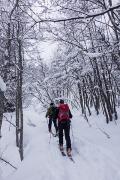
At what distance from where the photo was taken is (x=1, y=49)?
49.8 ft

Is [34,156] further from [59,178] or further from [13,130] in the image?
[13,130]

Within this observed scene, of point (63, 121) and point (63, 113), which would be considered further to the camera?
point (63, 113)

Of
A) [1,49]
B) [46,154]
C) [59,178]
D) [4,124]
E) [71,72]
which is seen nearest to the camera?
[59,178]

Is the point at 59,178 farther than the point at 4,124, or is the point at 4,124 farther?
the point at 4,124

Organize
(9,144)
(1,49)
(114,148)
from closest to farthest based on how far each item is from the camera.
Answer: (114,148) < (1,49) < (9,144)

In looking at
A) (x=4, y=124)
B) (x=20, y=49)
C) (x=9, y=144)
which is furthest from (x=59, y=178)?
(x=4, y=124)

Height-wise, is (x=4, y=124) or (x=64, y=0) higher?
(x=64, y=0)

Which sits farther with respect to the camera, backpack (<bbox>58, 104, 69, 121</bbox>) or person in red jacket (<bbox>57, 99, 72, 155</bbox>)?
backpack (<bbox>58, 104, 69, 121</bbox>)

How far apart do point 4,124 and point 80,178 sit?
18470 millimetres

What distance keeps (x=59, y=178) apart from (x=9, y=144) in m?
11.4

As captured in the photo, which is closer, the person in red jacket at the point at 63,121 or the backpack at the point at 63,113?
the person in red jacket at the point at 63,121

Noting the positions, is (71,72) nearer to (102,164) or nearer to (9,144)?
(9,144)

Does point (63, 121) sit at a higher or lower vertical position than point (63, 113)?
lower

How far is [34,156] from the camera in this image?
11914 millimetres
